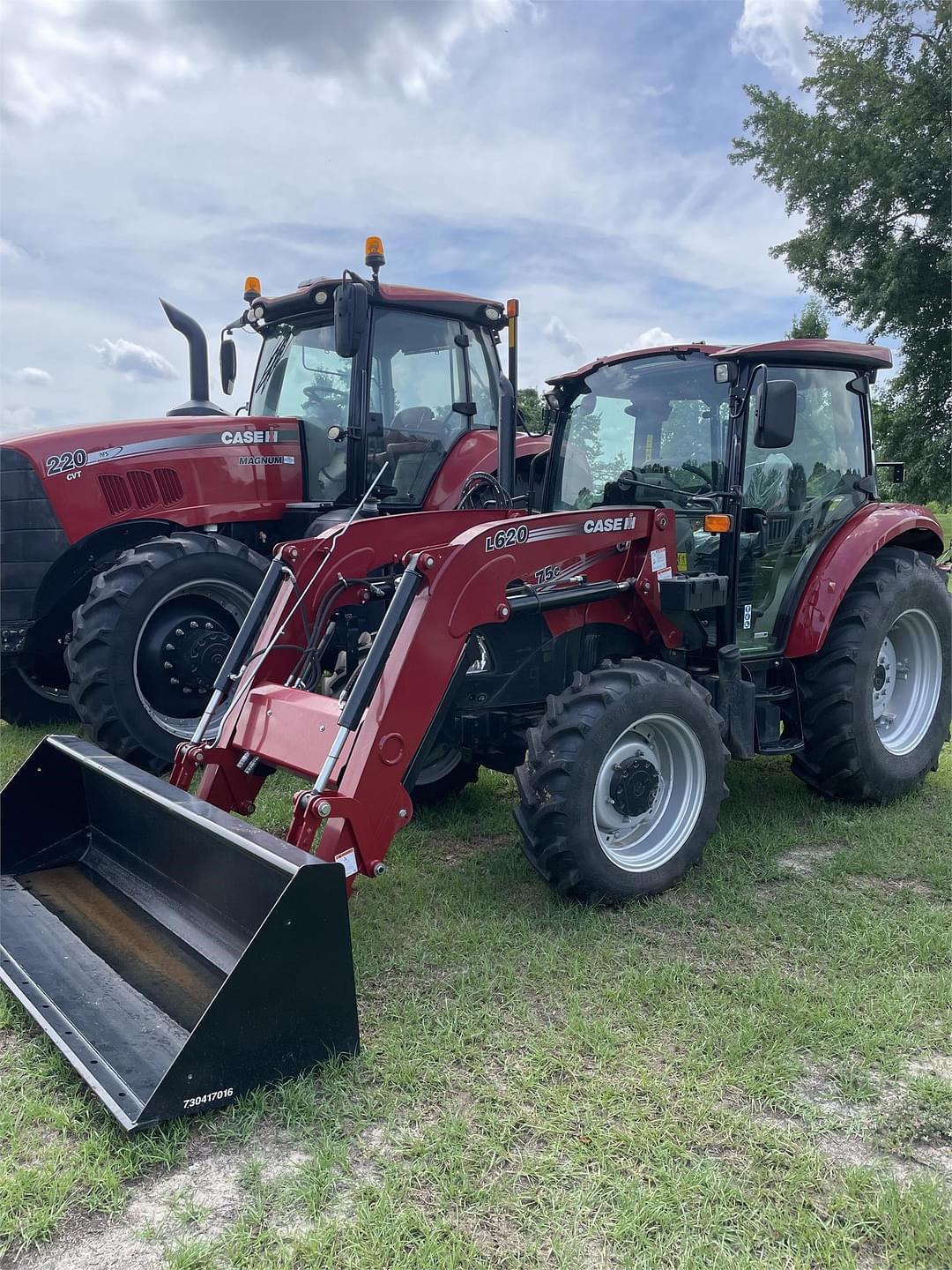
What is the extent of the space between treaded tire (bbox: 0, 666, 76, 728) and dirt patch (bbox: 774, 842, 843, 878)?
15.7 feet

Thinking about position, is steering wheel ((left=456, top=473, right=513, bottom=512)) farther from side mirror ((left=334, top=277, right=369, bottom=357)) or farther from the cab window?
side mirror ((left=334, top=277, right=369, bottom=357))

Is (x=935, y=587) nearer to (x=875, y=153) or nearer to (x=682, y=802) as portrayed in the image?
(x=682, y=802)

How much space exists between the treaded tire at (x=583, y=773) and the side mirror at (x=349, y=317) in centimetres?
255

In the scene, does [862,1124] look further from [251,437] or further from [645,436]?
[251,437]

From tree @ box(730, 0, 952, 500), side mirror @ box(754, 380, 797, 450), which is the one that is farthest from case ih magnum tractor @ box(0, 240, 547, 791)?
tree @ box(730, 0, 952, 500)

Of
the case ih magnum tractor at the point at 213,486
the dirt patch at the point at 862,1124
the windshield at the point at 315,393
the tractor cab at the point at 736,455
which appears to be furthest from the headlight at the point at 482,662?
the windshield at the point at 315,393

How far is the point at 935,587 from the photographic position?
522 cm

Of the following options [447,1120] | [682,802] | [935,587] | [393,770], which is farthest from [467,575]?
[935,587]

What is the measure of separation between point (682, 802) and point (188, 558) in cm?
315

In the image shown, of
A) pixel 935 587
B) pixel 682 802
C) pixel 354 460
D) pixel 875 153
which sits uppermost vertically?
pixel 875 153

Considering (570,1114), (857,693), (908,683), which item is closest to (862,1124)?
(570,1114)

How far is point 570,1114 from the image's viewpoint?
2.62m

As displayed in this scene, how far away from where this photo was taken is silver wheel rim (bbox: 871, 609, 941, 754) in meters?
5.30

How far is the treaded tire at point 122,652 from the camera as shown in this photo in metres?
5.32
